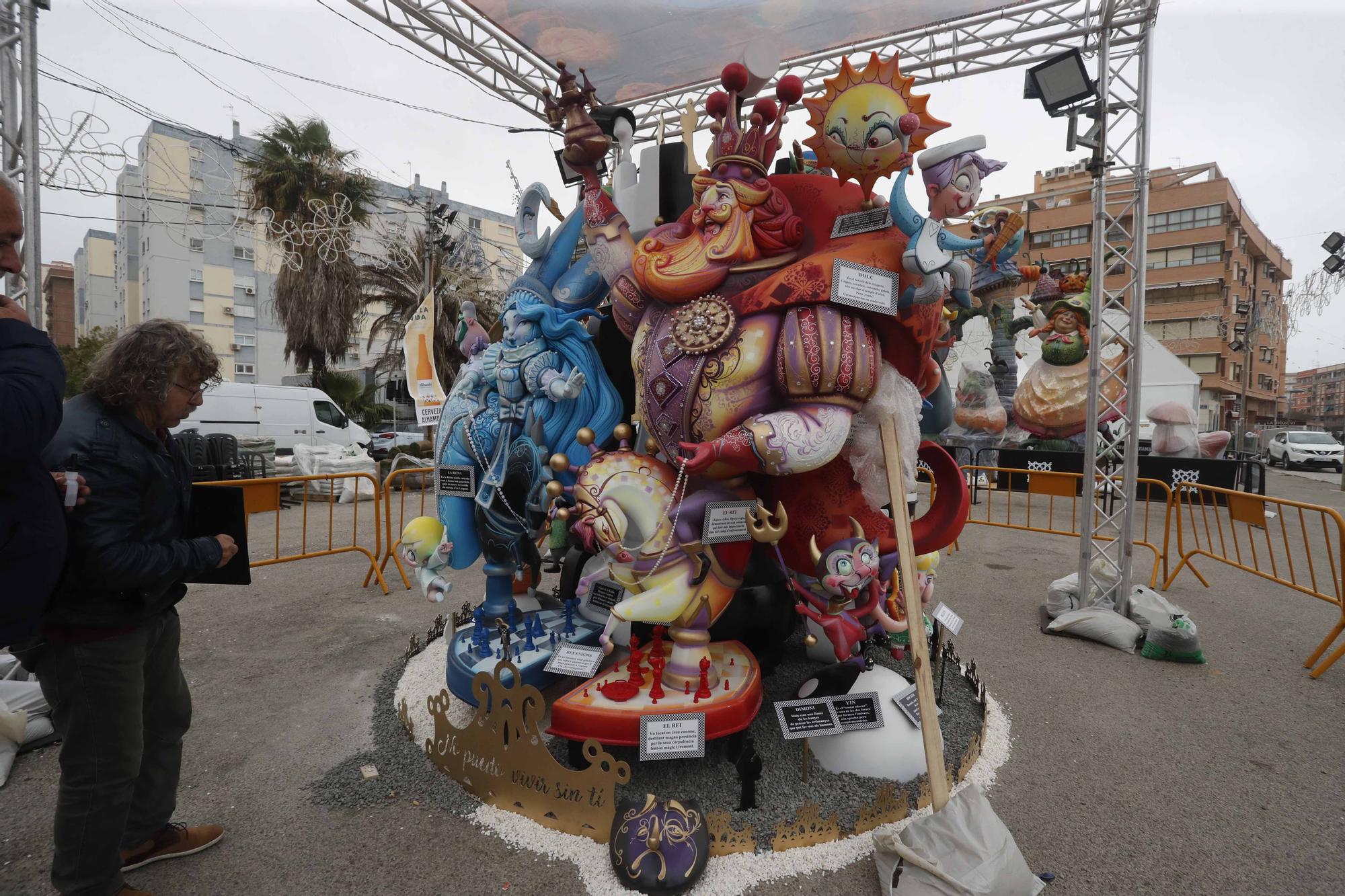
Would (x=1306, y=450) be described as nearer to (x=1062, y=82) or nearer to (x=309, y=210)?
(x=1062, y=82)

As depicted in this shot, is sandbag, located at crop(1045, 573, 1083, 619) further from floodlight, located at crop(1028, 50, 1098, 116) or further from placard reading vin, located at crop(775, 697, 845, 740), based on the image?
floodlight, located at crop(1028, 50, 1098, 116)

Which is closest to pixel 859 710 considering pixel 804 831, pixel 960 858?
pixel 804 831

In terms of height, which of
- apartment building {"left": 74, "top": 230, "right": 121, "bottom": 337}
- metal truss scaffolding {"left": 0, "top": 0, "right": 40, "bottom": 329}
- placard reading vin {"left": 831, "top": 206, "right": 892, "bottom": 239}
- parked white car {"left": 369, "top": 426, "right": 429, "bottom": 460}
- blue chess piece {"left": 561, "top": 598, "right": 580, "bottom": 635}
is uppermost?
apartment building {"left": 74, "top": 230, "right": 121, "bottom": 337}

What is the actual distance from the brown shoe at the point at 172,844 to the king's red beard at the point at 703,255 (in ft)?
8.37

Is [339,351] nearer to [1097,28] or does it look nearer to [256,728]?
[256,728]

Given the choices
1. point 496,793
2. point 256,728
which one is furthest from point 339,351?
point 496,793

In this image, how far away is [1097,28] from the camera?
474cm

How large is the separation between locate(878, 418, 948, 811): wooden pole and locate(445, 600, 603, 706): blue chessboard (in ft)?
5.31

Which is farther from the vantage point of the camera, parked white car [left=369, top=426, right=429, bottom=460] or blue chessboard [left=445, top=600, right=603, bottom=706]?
parked white car [left=369, top=426, right=429, bottom=460]

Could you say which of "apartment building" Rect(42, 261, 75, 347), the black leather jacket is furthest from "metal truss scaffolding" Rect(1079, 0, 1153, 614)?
"apartment building" Rect(42, 261, 75, 347)

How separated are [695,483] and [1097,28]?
4.73m

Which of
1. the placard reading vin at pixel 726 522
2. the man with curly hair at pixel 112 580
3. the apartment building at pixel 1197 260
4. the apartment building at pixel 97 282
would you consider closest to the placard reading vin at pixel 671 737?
the placard reading vin at pixel 726 522

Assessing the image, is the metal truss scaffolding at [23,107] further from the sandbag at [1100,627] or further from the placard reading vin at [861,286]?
the sandbag at [1100,627]

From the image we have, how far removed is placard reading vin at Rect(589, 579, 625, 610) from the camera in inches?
119
